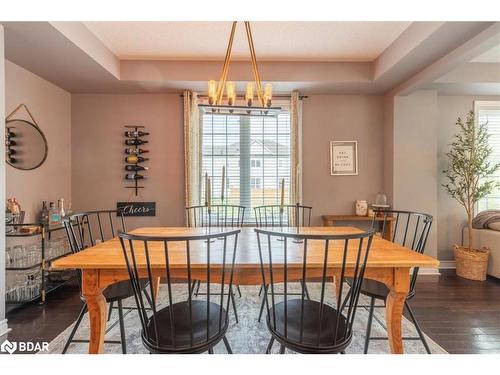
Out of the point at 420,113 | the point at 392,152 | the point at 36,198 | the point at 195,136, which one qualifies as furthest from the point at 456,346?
the point at 36,198

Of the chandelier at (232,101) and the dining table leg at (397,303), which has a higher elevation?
the chandelier at (232,101)

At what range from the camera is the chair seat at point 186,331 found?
3.90 feet

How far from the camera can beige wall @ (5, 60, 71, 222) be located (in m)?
2.64

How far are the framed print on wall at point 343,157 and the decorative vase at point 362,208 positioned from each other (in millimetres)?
436

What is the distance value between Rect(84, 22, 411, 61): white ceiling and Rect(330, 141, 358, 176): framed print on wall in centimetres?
110

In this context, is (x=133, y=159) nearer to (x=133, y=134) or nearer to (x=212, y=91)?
(x=133, y=134)

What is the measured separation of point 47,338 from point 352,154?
3815mm

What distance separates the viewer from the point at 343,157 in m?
3.64

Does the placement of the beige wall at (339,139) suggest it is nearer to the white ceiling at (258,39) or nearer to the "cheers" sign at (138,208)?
the white ceiling at (258,39)

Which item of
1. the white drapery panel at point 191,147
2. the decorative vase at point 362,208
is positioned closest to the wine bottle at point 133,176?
the white drapery panel at point 191,147

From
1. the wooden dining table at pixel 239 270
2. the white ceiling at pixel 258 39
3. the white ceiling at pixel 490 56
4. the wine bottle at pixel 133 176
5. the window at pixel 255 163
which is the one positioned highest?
the white ceiling at pixel 258 39

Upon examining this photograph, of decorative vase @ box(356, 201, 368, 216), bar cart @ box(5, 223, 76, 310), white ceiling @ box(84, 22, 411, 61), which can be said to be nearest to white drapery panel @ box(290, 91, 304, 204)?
white ceiling @ box(84, 22, 411, 61)

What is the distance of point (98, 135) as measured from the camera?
11.6ft

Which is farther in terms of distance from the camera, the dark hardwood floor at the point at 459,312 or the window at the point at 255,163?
the window at the point at 255,163
